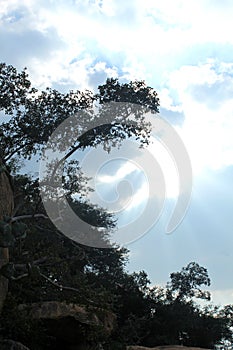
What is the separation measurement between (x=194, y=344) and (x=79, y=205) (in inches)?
417

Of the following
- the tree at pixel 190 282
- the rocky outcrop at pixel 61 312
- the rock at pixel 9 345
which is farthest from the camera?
the tree at pixel 190 282

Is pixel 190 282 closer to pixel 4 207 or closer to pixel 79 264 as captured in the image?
pixel 79 264

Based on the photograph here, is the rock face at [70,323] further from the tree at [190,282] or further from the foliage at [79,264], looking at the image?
the tree at [190,282]

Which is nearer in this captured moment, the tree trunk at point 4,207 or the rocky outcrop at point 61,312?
the tree trunk at point 4,207

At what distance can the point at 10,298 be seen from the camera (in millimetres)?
13023

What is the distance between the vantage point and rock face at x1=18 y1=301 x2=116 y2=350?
14641 mm

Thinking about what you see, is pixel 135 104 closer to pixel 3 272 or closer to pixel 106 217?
pixel 3 272

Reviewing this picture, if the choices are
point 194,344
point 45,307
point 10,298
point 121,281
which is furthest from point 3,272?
point 194,344

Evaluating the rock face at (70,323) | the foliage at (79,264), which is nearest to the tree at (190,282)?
the foliage at (79,264)

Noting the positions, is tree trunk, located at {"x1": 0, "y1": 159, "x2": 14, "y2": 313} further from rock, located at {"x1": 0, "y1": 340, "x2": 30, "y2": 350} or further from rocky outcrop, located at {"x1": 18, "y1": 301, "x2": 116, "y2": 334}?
rocky outcrop, located at {"x1": 18, "y1": 301, "x2": 116, "y2": 334}

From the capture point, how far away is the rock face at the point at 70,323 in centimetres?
1464

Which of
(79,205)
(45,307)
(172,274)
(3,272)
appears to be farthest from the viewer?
(172,274)

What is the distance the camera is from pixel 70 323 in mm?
15180

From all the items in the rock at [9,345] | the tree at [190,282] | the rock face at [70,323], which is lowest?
the rock at [9,345]
